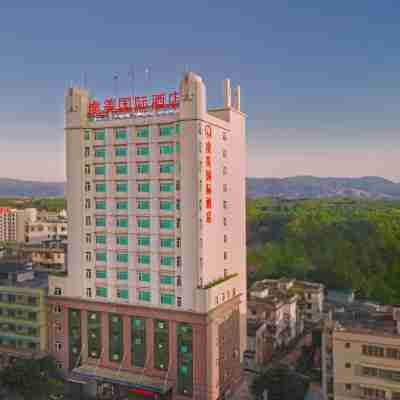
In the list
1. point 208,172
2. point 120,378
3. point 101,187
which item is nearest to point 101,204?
point 101,187

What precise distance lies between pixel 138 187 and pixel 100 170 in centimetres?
358

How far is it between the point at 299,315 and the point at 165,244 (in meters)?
23.9

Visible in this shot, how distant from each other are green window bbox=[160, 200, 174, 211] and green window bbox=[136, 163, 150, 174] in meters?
2.59

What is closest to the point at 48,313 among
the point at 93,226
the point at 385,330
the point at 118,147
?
the point at 93,226

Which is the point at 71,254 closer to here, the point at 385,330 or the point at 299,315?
the point at 385,330

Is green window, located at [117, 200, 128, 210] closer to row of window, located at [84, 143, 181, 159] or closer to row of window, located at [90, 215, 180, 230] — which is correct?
row of window, located at [90, 215, 180, 230]

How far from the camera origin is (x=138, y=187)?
32.7 meters

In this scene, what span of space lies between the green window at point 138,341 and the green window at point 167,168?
35.7ft

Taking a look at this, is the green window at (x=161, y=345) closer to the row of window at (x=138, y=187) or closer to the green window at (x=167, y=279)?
the green window at (x=167, y=279)

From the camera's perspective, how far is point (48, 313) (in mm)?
35250

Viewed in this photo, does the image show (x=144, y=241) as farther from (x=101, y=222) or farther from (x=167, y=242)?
(x=101, y=222)

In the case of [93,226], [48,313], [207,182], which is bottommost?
[48,313]

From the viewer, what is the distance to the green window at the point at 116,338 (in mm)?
32750

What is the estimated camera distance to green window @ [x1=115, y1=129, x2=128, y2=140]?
108ft
